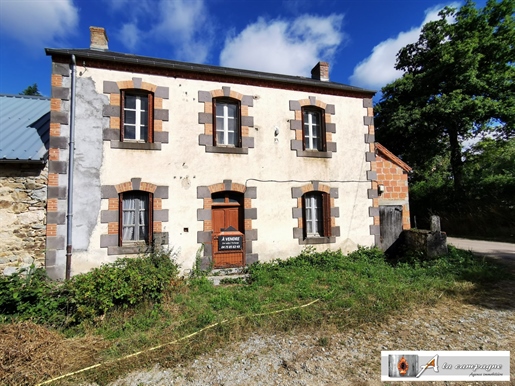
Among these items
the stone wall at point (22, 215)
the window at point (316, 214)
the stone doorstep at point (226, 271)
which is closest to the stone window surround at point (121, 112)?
the stone wall at point (22, 215)

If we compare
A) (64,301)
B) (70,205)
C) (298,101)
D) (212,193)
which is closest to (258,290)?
(212,193)

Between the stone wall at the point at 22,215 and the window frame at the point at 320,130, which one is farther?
the window frame at the point at 320,130

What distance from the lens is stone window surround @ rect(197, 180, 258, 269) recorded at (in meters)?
8.16

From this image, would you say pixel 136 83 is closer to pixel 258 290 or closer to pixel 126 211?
pixel 126 211

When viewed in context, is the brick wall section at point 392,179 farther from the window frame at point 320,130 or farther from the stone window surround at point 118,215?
the stone window surround at point 118,215

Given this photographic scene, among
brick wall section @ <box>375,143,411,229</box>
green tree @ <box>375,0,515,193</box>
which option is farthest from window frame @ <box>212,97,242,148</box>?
green tree @ <box>375,0,515,193</box>

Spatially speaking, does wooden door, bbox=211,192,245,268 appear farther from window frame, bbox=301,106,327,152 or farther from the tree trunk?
the tree trunk

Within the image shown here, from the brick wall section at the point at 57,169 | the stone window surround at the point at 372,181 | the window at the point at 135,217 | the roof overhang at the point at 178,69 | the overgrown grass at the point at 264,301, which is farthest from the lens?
the stone window surround at the point at 372,181

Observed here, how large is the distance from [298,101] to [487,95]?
14267 mm

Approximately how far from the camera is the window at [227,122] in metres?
8.73

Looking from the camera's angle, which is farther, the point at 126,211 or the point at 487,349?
the point at 126,211

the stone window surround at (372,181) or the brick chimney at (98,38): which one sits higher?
the brick chimney at (98,38)

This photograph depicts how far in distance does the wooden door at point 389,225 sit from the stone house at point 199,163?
0.46 metres

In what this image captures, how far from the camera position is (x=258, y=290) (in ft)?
22.5
